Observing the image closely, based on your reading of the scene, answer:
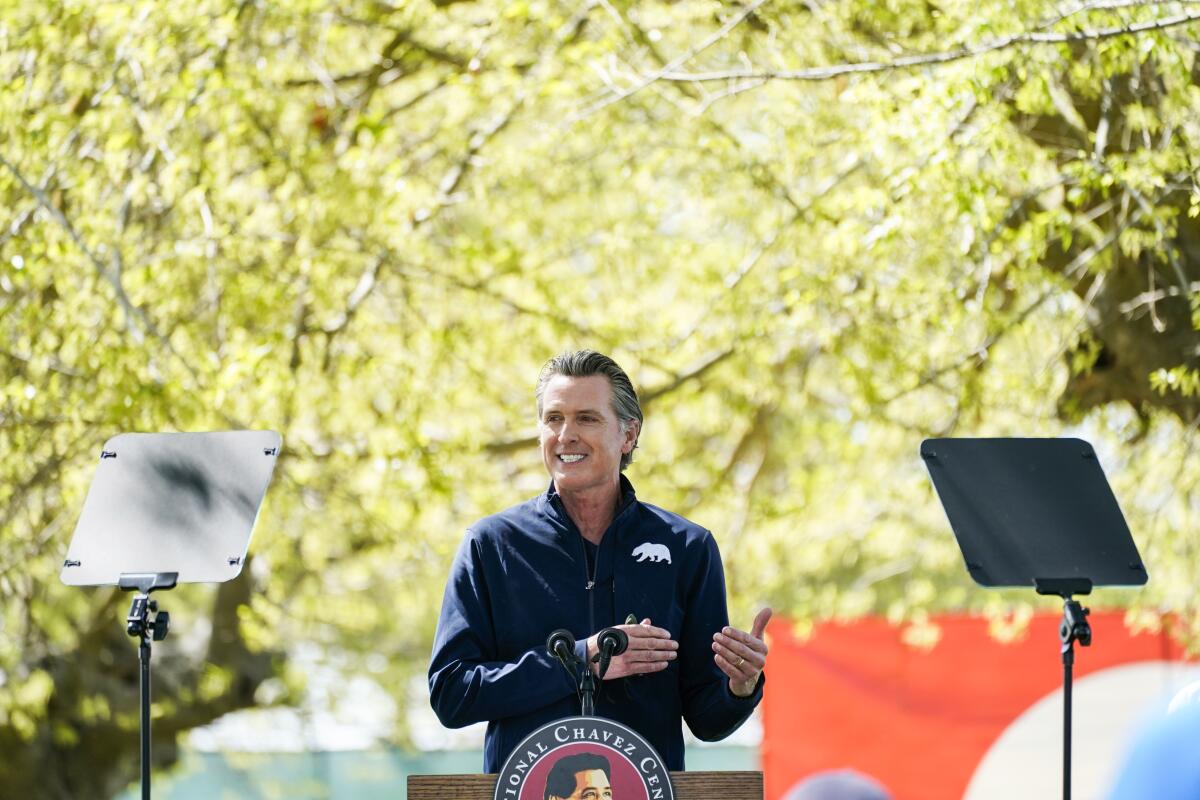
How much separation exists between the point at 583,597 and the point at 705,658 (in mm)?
262

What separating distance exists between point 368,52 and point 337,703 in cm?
540

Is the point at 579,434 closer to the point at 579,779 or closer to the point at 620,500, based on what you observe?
the point at 620,500

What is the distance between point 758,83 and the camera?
4.98 m

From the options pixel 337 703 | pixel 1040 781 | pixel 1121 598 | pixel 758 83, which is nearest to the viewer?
pixel 758 83

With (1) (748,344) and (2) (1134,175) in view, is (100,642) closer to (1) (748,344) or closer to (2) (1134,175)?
(1) (748,344)

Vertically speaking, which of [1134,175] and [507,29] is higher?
[507,29]

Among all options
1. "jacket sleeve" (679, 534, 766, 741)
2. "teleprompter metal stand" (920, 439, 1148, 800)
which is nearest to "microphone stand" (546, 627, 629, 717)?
"jacket sleeve" (679, 534, 766, 741)

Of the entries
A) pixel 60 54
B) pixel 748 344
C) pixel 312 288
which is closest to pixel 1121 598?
pixel 748 344

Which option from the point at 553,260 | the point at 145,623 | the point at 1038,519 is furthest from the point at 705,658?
the point at 553,260

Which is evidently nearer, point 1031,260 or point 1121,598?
point 1031,260

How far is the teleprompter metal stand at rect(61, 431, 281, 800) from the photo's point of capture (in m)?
2.89

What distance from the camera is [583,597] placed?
266 centimetres

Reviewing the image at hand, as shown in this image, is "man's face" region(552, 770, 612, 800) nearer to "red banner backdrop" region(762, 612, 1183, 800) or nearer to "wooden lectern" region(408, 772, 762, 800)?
"wooden lectern" region(408, 772, 762, 800)

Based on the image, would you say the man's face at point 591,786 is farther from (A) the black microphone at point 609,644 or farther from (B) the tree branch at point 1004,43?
(B) the tree branch at point 1004,43
